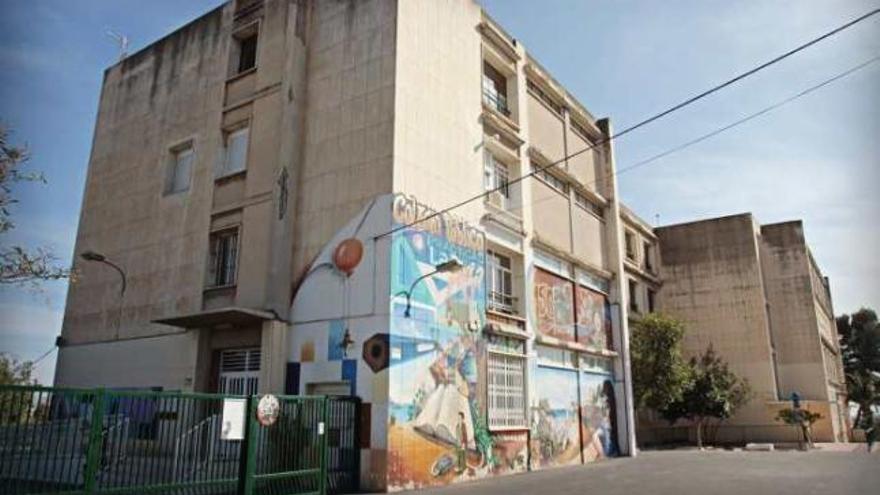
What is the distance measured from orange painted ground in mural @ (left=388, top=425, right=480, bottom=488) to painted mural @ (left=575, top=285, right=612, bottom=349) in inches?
368

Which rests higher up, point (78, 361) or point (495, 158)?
point (495, 158)

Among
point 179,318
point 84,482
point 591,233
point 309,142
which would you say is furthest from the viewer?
point 591,233

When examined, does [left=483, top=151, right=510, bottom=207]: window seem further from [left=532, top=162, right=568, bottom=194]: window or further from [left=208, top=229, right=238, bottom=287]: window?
[left=208, top=229, right=238, bottom=287]: window

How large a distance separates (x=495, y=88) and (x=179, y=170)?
415 inches

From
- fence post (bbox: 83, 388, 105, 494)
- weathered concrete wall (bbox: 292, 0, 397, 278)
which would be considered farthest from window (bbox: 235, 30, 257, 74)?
fence post (bbox: 83, 388, 105, 494)

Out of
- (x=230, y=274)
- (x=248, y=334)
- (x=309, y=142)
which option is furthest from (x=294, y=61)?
(x=248, y=334)

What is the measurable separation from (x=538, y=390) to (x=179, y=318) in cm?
1030

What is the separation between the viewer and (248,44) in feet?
63.7

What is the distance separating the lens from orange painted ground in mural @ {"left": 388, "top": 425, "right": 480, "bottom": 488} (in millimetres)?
12773

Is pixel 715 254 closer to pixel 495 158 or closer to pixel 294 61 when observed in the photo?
pixel 495 158

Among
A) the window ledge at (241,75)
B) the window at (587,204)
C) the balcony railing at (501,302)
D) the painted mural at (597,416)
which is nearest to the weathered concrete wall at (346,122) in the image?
the window ledge at (241,75)

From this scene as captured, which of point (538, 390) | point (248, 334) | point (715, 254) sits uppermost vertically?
point (715, 254)

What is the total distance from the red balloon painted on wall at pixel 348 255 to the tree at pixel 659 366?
1606 cm

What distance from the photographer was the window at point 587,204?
23938mm
